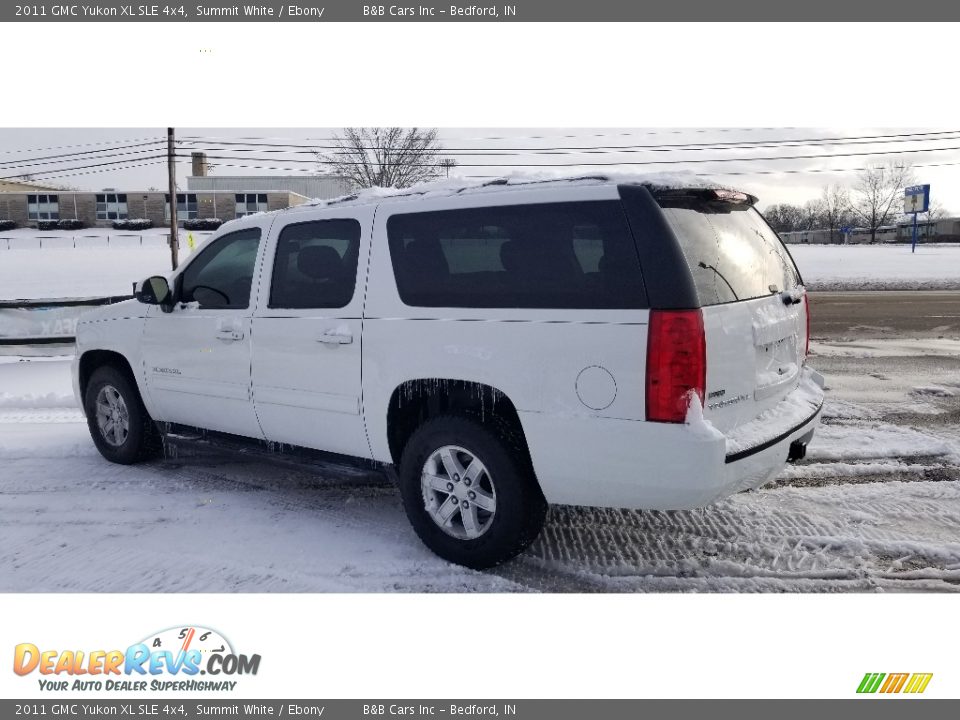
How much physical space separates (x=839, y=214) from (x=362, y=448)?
3573 inches

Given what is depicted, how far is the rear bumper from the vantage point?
3.24 metres

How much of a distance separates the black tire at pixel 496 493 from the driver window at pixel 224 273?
1.80m

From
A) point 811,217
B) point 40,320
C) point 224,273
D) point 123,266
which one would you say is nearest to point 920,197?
point 811,217

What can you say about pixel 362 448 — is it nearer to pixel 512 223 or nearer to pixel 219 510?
pixel 219 510

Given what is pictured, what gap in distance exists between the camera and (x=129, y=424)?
5.79m

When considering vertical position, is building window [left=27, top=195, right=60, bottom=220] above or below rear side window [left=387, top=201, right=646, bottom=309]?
above

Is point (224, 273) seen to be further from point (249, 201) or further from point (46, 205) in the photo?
point (46, 205)

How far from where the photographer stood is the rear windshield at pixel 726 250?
3408 mm

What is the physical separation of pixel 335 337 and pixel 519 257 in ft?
4.18

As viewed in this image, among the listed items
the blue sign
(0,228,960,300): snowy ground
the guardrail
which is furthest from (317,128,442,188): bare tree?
the blue sign

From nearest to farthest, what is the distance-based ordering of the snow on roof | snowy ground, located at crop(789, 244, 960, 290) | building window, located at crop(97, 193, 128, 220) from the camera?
the snow on roof, snowy ground, located at crop(789, 244, 960, 290), building window, located at crop(97, 193, 128, 220)

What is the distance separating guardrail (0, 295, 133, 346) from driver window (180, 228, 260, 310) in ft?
18.6

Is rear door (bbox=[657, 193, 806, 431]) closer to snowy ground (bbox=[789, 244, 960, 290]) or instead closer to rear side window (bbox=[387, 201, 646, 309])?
rear side window (bbox=[387, 201, 646, 309])

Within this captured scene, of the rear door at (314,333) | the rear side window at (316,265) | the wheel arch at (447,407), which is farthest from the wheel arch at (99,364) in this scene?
the wheel arch at (447,407)
